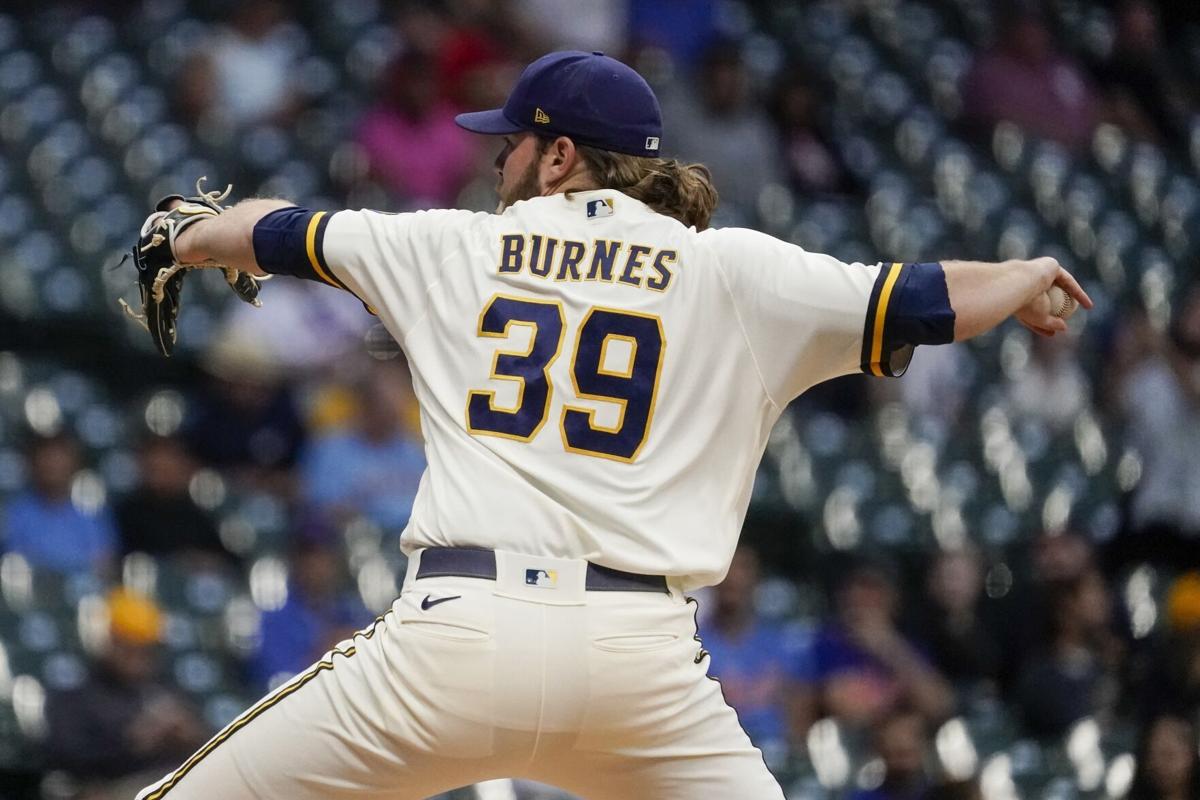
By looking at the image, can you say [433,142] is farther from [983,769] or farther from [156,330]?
[156,330]

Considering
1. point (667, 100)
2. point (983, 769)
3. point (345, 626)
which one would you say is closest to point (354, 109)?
point (667, 100)

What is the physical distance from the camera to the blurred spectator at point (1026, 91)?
12.3 m

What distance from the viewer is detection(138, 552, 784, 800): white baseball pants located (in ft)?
11.6

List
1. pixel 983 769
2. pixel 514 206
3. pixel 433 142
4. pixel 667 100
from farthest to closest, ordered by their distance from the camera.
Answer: pixel 667 100, pixel 433 142, pixel 983 769, pixel 514 206

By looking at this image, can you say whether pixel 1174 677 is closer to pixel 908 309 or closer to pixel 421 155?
pixel 908 309

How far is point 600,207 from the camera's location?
387 centimetres

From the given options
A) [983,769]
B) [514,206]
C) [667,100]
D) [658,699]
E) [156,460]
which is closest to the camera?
[658,699]

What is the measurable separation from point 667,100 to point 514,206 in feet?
22.7

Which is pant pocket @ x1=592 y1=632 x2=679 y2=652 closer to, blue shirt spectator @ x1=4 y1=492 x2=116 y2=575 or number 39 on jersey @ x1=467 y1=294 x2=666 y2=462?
number 39 on jersey @ x1=467 y1=294 x2=666 y2=462

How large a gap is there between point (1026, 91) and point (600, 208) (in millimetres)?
9050

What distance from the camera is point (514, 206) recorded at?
3938 mm

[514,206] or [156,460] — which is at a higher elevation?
[514,206]

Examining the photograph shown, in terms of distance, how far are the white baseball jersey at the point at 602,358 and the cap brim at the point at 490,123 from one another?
0.70 feet

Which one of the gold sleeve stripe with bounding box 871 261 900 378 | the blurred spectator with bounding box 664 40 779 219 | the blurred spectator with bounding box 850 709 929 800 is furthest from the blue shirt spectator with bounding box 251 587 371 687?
the gold sleeve stripe with bounding box 871 261 900 378
